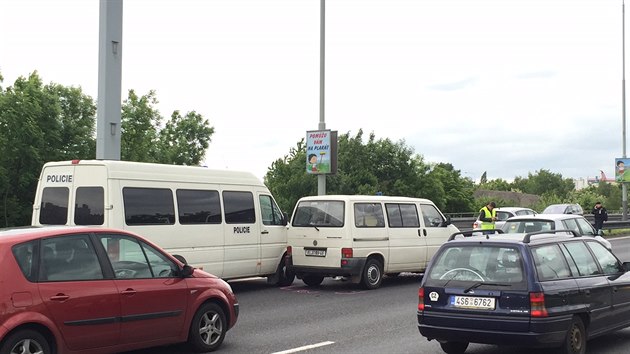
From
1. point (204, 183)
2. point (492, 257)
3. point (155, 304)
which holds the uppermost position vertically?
point (204, 183)

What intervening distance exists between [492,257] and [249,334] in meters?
3.55

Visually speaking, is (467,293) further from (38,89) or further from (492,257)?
(38,89)

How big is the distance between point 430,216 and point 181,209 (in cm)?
610

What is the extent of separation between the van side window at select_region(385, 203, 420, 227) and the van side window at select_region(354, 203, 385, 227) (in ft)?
0.82

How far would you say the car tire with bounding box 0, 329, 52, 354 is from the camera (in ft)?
20.3

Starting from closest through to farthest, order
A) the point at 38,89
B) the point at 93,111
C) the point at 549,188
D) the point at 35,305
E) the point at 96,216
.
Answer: the point at 35,305, the point at 96,216, the point at 38,89, the point at 93,111, the point at 549,188

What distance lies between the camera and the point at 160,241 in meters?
12.3

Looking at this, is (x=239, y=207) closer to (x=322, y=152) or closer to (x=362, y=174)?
(x=322, y=152)

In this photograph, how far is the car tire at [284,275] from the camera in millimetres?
15156

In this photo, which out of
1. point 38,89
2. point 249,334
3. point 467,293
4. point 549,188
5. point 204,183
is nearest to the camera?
point 467,293

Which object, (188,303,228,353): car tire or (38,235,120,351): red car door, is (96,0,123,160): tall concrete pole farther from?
(38,235,120,351): red car door

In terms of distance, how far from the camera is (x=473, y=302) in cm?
738

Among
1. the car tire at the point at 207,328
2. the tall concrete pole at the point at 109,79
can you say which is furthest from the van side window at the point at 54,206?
the car tire at the point at 207,328

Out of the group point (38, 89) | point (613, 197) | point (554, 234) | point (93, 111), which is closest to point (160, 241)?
point (554, 234)
